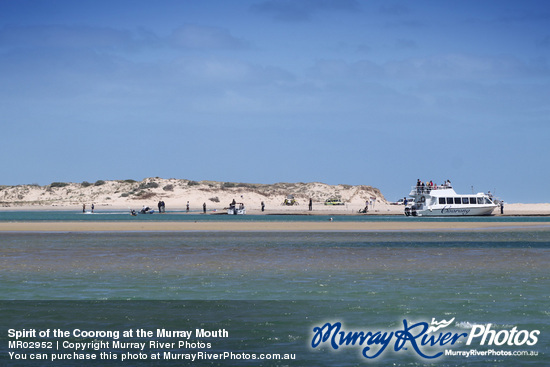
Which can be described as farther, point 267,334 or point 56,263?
point 56,263

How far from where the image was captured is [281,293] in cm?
1916

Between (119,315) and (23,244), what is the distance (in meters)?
24.6

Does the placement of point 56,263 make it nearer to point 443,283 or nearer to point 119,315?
point 119,315

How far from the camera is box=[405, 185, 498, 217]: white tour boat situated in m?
97.8

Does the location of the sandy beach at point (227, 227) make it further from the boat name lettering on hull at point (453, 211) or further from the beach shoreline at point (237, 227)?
the boat name lettering on hull at point (453, 211)

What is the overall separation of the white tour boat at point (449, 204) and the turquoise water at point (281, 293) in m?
64.9

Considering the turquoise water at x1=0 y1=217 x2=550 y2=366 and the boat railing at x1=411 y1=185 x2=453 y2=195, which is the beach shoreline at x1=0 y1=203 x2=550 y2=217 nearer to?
the boat railing at x1=411 y1=185 x2=453 y2=195

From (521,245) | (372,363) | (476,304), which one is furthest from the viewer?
(521,245)

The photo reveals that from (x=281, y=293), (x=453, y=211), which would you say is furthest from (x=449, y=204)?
(x=281, y=293)

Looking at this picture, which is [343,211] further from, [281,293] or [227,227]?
[281,293]

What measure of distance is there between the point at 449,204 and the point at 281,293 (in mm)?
82353

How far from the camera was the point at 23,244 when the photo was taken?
38375mm

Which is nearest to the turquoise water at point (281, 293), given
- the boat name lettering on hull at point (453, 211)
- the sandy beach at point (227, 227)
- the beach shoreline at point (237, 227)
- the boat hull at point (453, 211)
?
the beach shoreline at point (237, 227)

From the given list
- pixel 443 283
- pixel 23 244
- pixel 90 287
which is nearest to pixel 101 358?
pixel 90 287
